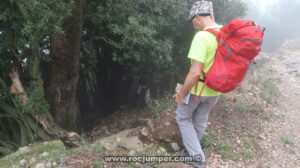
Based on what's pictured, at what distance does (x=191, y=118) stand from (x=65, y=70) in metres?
2.44

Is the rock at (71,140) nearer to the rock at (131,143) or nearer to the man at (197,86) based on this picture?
the rock at (131,143)

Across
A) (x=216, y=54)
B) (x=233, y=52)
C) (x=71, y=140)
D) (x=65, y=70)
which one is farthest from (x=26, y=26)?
(x=233, y=52)

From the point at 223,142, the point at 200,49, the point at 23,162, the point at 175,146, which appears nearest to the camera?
the point at 200,49

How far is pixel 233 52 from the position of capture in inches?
115

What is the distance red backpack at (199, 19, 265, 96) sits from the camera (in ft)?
9.32

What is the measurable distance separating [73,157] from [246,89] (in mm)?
4475

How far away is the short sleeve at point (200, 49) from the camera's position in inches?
114

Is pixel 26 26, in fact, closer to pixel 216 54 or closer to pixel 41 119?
pixel 41 119

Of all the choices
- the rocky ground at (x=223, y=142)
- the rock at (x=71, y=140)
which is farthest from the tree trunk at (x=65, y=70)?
the rocky ground at (x=223, y=142)

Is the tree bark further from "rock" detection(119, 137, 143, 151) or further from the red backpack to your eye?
the red backpack

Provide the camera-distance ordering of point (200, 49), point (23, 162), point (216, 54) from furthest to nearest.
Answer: point (23, 162), point (216, 54), point (200, 49)

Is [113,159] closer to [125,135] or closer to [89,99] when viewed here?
[125,135]

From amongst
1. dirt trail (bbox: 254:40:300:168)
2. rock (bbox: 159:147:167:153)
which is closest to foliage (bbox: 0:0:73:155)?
rock (bbox: 159:147:167:153)

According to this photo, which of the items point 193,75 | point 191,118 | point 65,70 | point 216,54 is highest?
point 216,54
